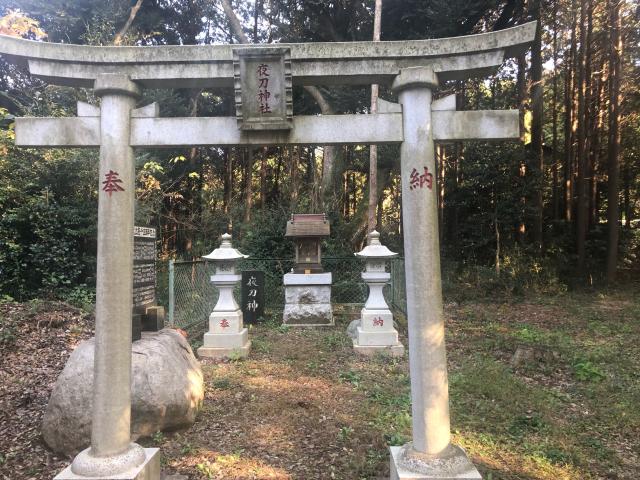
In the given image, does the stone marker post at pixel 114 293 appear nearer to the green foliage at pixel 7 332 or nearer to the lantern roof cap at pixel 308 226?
the green foliage at pixel 7 332

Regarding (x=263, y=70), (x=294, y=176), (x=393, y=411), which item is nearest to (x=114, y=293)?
(x=263, y=70)

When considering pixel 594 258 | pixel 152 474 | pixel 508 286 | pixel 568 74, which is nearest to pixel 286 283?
pixel 152 474

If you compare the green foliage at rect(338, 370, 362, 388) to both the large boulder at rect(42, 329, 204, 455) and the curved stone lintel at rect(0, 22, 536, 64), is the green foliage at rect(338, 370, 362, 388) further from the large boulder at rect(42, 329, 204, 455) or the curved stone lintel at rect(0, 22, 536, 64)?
the curved stone lintel at rect(0, 22, 536, 64)

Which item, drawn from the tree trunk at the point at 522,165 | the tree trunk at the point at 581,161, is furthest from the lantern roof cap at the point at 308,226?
the tree trunk at the point at 581,161

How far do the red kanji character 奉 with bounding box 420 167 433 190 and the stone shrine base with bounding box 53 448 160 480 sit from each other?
3.01 m

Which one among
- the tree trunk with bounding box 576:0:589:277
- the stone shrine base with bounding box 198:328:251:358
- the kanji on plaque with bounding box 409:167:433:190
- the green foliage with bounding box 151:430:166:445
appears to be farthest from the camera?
the tree trunk with bounding box 576:0:589:277

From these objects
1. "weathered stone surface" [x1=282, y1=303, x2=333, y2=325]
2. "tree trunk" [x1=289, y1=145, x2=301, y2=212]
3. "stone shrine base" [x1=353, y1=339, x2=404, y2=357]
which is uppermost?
"tree trunk" [x1=289, y1=145, x2=301, y2=212]

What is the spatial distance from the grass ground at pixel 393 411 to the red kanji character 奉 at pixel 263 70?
341 centimetres

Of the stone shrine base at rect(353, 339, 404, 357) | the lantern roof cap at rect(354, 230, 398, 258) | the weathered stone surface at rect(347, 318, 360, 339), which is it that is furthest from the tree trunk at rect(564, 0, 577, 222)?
the stone shrine base at rect(353, 339, 404, 357)

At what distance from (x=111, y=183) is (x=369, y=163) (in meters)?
13.1

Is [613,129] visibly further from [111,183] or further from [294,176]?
[111,183]

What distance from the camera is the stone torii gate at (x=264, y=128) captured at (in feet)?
10.7

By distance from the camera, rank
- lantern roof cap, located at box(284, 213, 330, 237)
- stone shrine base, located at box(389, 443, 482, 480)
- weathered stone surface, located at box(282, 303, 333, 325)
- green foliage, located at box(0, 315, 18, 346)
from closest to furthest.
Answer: stone shrine base, located at box(389, 443, 482, 480), green foliage, located at box(0, 315, 18, 346), weathered stone surface, located at box(282, 303, 333, 325), lantern roof cap, located at box(284, 213, 330, 237)

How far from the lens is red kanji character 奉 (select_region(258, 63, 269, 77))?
11.0ft
